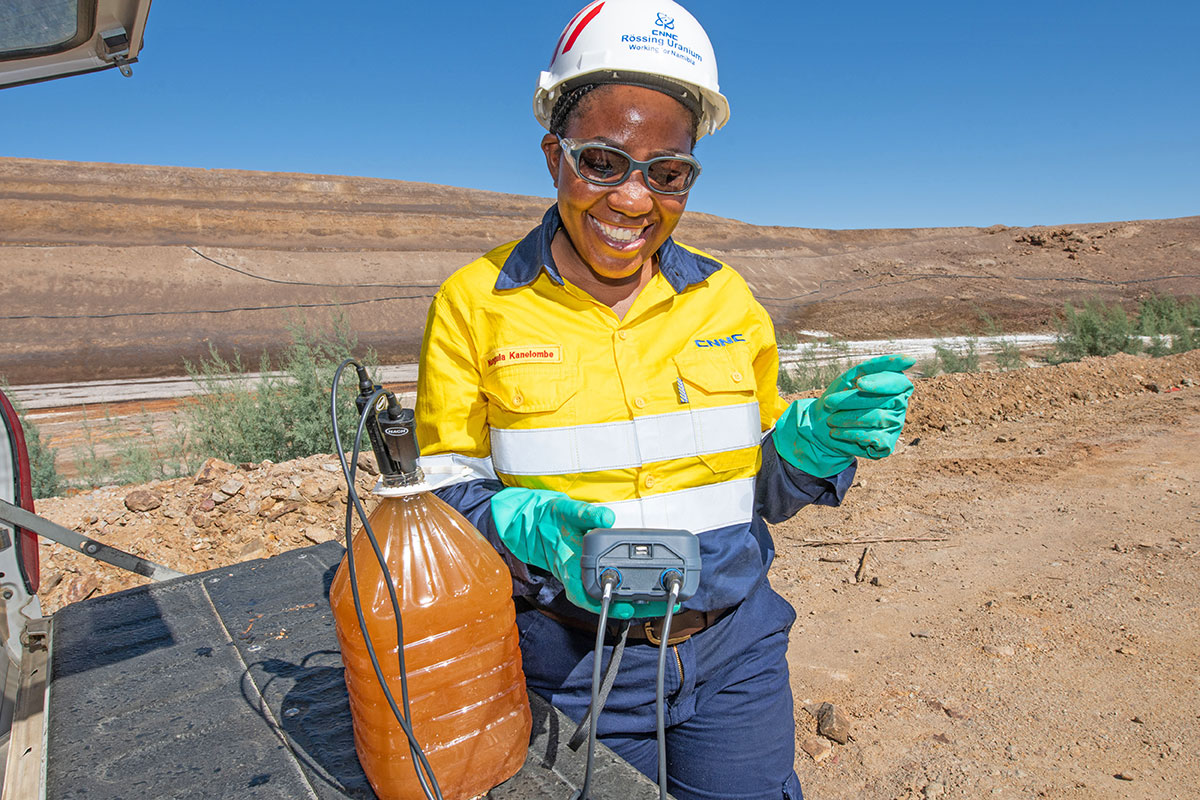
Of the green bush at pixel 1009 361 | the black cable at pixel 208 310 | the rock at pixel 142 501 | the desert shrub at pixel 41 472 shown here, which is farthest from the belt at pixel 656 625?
the black cable at pixel 208 310

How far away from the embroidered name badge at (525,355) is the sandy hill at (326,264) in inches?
765

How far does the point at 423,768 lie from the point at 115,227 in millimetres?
34287

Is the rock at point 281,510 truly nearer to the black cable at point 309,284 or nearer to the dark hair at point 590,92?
the dark hair at point 590,92

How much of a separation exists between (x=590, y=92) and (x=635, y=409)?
749 mm

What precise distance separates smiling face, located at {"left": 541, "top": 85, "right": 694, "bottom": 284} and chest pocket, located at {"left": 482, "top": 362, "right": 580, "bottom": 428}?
30 centimetres

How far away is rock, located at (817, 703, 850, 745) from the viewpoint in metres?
3.16

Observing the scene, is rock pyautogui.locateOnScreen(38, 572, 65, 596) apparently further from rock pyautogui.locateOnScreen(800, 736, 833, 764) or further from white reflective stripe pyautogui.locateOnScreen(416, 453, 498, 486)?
rock pyautogui.locateOnScreen(800, 736, 833, 764)

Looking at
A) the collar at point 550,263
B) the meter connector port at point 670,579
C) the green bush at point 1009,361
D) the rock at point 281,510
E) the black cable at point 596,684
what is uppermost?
the collar at point 550,263

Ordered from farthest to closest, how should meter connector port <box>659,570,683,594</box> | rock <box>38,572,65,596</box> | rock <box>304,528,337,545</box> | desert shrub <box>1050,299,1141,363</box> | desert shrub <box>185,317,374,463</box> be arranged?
1. desert shrub <box>1050,299,1141,363</box>
2. desert shrub <box>185,317,374,463</box>
3. rock <box>304,528,337,545</box>
4. rock <box>38,572,65,596</box>
5. meter connector port <box>659,570,683,594</box>

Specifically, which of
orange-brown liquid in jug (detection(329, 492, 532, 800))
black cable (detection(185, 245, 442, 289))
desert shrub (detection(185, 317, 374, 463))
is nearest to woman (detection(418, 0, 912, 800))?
orange-brown liquid in jug (detection(329, 492, 532, 800))

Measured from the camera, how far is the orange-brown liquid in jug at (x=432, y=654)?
130 centimetres

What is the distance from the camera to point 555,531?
1.45m

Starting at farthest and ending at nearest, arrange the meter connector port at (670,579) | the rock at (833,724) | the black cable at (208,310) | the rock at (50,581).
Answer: the black cable at (208,310)
the rock at (50,581)
the rock at (833,724)
the meter connector port at (670,579)

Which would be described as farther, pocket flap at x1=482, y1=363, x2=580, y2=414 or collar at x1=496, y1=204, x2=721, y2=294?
collar at x1=496, y1=204, x2=721, y2=294
